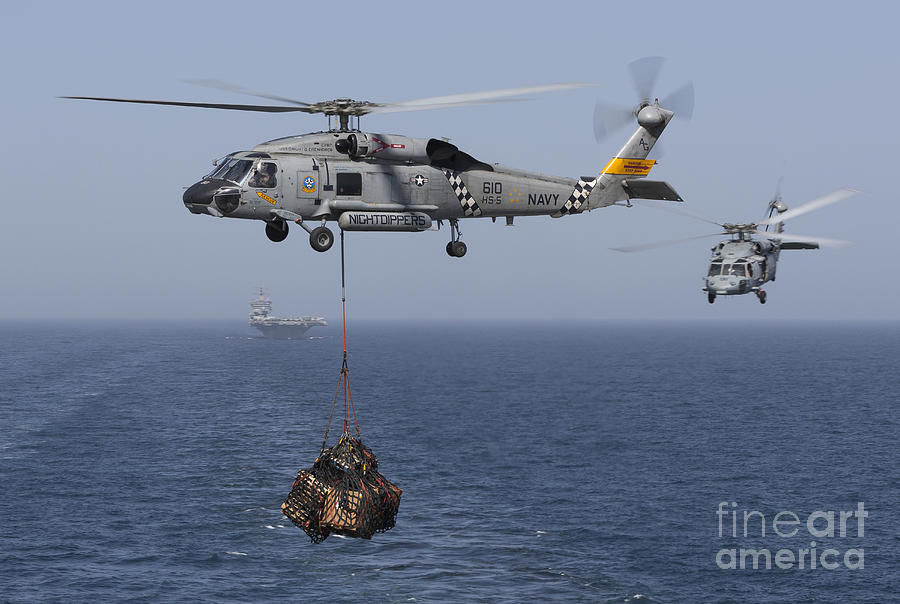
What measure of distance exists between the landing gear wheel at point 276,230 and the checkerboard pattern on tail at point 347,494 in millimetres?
6580

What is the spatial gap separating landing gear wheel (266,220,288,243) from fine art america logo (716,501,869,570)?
88.9 metres

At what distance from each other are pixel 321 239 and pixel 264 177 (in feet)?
8.25

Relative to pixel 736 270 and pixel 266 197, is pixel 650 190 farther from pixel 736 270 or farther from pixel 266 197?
pixel 266 197

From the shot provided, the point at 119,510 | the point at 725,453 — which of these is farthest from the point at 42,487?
the point at 725,453

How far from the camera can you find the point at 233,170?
27.5 meters

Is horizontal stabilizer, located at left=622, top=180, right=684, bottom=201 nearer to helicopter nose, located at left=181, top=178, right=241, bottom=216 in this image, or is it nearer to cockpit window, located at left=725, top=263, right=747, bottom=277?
cockpit window, located at left=725, top=263, right=747, bottom=277

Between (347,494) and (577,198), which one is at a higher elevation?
(577,198)

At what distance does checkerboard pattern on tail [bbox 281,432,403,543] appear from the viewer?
29500 millimetres

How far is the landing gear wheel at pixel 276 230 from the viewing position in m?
28.8

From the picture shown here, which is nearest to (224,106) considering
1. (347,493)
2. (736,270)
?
(347,493)

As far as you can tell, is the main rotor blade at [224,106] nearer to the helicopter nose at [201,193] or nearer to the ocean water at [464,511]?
the helicopter nose at [201,193]

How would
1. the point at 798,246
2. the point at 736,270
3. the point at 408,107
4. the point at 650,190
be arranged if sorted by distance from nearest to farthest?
the point at 408,107, the point at 650,190, the point at 798,246, the point at 736,270

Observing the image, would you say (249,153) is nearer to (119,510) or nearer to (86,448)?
(119,510)

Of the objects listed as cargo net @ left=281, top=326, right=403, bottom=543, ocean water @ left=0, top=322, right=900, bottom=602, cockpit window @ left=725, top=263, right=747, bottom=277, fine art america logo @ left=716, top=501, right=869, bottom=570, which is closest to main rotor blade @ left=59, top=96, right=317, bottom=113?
cargo net @ left=281, top=326, right=403, bottom=543
